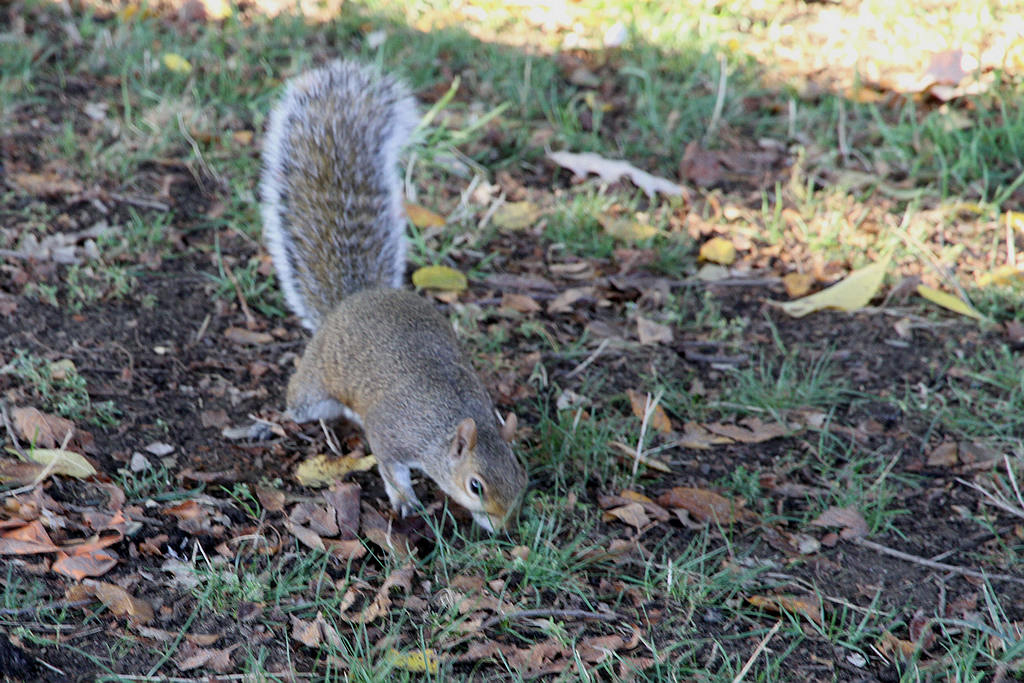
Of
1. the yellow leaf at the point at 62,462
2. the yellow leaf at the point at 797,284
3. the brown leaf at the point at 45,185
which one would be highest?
the brown leaf at the point at 45,185

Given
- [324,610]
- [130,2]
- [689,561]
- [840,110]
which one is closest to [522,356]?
[689,561]

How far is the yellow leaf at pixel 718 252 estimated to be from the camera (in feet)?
12.4

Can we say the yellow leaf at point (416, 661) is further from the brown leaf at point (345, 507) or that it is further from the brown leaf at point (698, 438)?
the brown leaf at point (698, 438)

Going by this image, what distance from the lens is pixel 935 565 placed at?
2488mm

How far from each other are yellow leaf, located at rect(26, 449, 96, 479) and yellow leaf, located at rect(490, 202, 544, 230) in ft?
6.07

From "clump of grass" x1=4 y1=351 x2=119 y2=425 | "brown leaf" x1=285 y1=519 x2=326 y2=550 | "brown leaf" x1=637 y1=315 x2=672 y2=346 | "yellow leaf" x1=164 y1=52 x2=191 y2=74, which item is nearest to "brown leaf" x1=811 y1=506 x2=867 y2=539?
"brown leaf" x1=637 y1=315 x2=672 y2=346

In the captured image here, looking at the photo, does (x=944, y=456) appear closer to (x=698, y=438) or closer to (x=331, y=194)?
(x=698, y=438)

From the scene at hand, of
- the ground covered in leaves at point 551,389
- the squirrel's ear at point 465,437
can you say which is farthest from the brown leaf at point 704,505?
the squirrel's ear at point 465,437

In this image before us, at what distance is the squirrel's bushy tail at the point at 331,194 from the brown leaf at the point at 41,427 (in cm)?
82

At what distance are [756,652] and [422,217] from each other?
6.97 feet

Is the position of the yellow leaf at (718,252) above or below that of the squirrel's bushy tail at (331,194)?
below

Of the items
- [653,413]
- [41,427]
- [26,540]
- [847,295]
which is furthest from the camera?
[847,295]

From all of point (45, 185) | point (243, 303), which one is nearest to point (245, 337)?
point (243, 303)

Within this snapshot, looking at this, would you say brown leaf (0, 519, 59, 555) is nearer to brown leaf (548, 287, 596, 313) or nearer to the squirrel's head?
the squirrel's head
